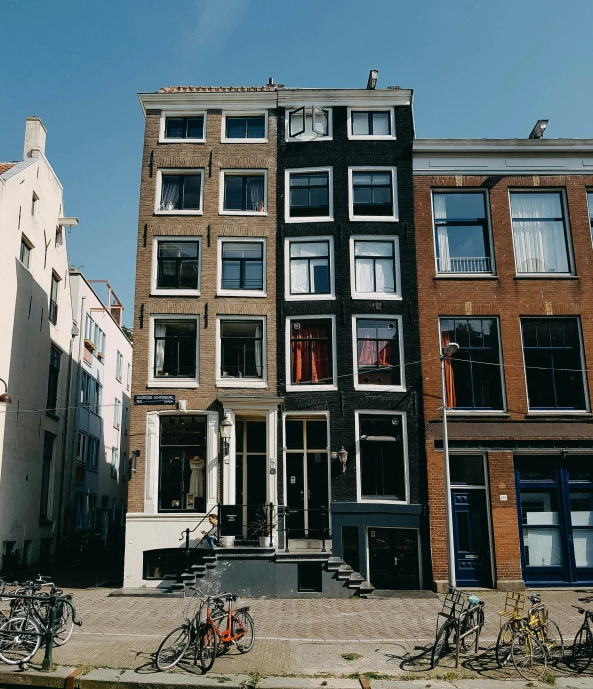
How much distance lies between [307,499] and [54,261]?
14.6 meters

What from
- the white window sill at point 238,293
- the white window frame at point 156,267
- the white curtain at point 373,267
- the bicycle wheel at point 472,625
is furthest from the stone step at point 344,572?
the white window frame at point 156,267

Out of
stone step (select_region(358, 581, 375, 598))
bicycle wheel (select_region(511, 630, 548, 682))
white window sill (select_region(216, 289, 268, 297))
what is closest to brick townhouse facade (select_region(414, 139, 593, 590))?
stone step (select_region(358, 581, 375, 598))

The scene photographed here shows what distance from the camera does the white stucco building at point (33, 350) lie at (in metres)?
23.2

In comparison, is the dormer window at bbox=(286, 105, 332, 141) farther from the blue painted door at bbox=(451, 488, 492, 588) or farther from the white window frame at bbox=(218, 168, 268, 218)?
the blue painted door at bbox=(451, 488, 492, 588)

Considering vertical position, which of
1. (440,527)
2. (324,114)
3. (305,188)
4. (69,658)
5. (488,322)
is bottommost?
(69,658)

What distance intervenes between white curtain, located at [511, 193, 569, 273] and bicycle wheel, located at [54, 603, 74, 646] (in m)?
16.1

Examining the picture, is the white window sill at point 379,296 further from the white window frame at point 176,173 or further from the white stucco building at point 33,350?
the white stucco building at point 33,350

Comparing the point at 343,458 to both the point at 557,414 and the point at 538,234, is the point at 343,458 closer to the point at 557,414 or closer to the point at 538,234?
the point at 557,414

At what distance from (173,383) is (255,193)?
6.89 metres

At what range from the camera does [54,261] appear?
92.0ft

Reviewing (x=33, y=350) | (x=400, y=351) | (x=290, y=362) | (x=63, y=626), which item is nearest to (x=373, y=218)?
(x=400, y=351)

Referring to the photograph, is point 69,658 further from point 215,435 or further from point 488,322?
point 488,322

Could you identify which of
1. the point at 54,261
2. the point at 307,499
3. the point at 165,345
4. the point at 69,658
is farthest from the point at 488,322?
the point at 54,261

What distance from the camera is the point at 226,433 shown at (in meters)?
20.9
